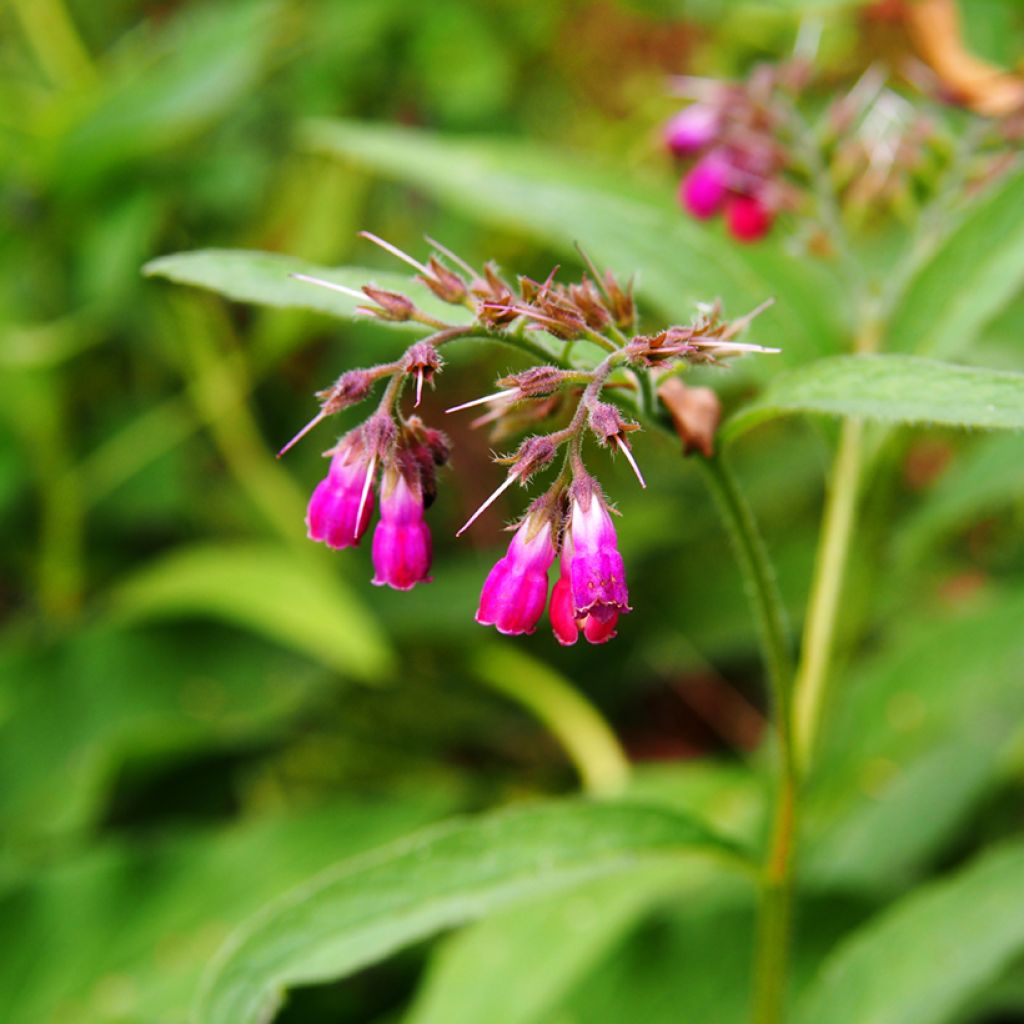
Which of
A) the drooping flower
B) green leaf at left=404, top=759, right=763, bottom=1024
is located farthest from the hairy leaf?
green leaf at left=404, top=759, right=763, bottom=1024

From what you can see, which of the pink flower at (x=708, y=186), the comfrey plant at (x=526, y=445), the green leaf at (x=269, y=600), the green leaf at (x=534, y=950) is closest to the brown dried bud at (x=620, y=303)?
the comfrey plant at (x=526, y=445)

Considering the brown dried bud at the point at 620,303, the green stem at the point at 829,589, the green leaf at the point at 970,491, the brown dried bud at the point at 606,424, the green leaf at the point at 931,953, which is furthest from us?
the green leaf at the point at 970,491

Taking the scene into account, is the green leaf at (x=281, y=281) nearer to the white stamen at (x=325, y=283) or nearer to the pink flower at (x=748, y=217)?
the white stamen at (x=325, y=283)

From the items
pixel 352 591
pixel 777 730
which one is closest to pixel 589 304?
pixel 777 730

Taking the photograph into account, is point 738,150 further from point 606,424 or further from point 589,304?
point 606,424

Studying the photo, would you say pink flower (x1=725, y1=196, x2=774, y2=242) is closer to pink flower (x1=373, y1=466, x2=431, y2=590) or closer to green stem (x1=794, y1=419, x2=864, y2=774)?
green stem (x1=794, y1=419, x2=864, y2=774)

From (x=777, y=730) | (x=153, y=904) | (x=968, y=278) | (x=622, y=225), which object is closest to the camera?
(x=777, y=730)

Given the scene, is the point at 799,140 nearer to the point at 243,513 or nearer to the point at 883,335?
the point at 883,335

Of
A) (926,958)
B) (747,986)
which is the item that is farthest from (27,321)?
(926,958)

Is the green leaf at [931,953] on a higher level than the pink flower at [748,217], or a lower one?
lower
